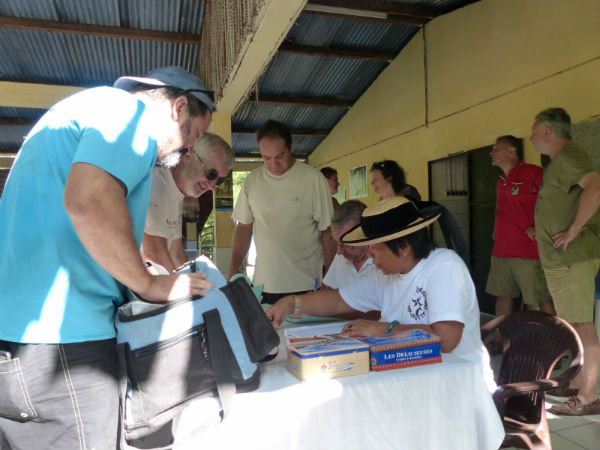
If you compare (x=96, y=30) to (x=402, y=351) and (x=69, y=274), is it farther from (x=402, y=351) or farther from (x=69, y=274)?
(x=402, y=351)

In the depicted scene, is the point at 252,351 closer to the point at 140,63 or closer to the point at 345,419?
the point at 345,419

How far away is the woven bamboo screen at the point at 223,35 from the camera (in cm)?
319

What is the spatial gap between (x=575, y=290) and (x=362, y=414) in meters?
2.18

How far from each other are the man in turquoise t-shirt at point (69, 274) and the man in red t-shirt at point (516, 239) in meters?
3.19

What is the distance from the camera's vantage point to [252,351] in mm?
1081

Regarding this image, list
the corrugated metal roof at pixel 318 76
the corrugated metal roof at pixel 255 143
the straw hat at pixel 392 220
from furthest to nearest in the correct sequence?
1. the corrugated metal roof at pixel 255 143
2. the corrugated metal roof at pixel 318 76
3. the straw hat at pixel 392 220

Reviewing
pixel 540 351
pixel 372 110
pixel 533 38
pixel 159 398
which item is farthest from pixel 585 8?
pixel 159 398

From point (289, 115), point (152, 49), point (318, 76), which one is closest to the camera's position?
point (152, 49)

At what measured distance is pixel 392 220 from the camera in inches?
64.6

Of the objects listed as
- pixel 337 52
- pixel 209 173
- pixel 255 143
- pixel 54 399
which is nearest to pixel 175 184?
pixel 209 173

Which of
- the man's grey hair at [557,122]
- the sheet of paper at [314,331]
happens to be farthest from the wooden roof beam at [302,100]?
the sheet of paper at [314,331]

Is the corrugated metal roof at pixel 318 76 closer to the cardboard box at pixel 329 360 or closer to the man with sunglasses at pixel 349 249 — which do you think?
the man with sunglasses at pixel 349 249

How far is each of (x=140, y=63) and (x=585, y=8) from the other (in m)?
4.76

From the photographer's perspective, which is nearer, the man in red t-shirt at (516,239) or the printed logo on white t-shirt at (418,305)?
the printed logo on white t-shirt at (418,305)
